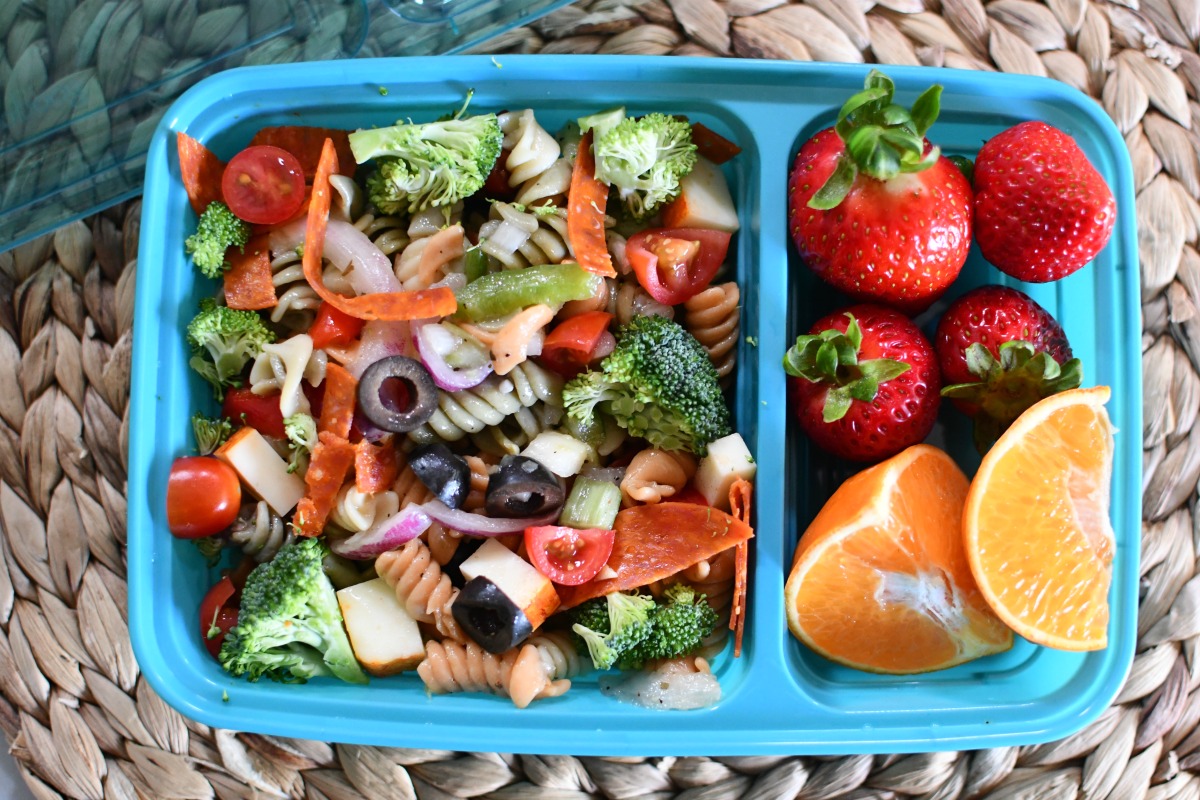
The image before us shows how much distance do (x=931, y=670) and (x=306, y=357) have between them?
58.2 inches

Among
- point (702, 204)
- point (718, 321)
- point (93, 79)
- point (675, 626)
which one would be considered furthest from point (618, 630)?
point (93, 79)

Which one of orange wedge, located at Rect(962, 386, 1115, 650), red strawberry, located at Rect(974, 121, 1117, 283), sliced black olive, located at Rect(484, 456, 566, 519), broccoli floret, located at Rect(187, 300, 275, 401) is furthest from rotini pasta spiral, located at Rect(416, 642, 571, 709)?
red strawberry, located at Rect(974, 121, 1117, 283)

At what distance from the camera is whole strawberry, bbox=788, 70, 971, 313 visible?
2.02m

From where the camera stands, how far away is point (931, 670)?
2.28 meters

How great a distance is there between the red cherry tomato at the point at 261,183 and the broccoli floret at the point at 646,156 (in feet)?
2.13

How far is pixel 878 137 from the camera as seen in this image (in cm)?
201

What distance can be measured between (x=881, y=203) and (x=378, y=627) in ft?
4.39

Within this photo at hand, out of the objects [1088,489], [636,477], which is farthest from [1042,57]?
[636,477]

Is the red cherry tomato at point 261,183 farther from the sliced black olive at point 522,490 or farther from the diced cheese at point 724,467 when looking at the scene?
the diced cheese at point 724,467

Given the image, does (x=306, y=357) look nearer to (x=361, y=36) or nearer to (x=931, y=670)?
(x=361, y=36)

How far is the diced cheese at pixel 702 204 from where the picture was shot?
7.46ft

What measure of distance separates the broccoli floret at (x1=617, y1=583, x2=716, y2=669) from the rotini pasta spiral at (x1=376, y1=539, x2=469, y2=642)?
0.37 metres

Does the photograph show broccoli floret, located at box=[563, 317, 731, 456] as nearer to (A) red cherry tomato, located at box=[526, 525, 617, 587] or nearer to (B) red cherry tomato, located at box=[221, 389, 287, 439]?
(A) red cherry tomato, located at box=[526, 525, 617, 587]

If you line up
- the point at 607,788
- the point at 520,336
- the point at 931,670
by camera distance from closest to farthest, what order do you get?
1. the point at 520,336
2. the point at 931,670
3. the point at 607,788
